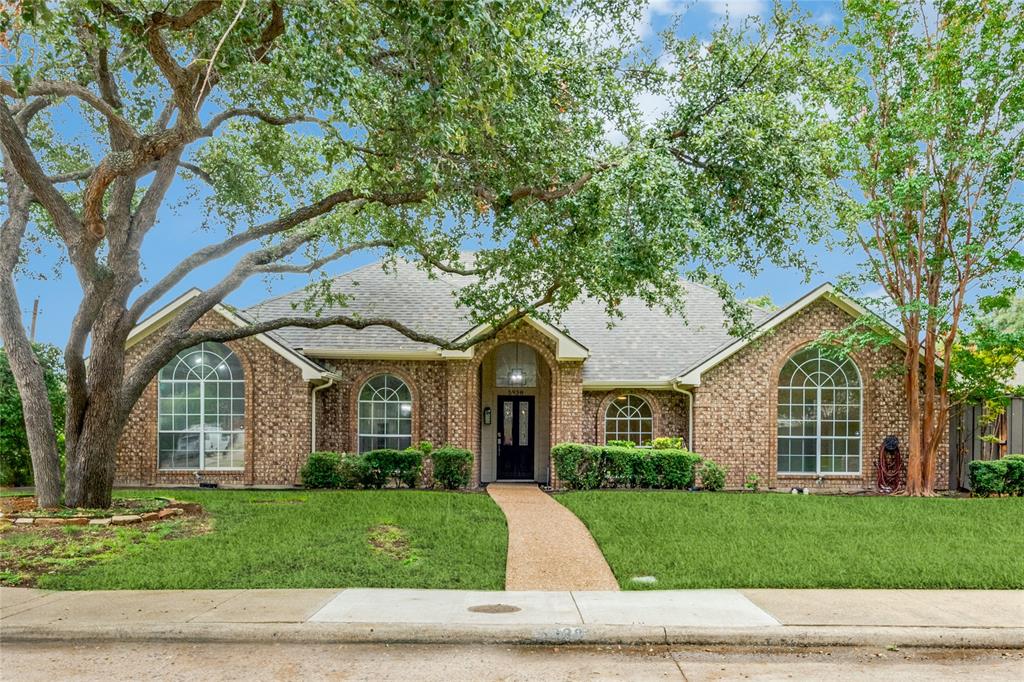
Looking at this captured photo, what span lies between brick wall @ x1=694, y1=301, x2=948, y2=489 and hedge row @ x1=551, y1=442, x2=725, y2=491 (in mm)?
1320

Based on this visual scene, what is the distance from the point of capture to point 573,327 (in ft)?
75.8

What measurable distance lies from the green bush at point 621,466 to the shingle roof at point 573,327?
2150mm

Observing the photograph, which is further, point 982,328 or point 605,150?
point 982,328

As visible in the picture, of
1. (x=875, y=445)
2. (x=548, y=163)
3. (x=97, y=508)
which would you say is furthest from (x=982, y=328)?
(x=97, y=508)

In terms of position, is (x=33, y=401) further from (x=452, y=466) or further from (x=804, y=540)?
(x=804, y=540)

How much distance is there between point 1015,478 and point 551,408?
36.0 ft

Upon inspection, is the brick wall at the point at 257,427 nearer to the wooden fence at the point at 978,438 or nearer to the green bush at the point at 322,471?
the green bush at the point at 322,471

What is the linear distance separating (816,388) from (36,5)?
1807cm

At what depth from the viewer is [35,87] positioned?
1222 centimetres

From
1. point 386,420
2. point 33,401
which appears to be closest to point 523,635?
point 33,401

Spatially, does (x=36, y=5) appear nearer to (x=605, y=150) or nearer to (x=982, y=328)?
(x=605, y=150)

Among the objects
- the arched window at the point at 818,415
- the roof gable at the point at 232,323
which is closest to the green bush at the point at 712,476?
the arched window at the point at 818,415

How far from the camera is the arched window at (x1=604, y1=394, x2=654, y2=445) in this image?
20875 mm

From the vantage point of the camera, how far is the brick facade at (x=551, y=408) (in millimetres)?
19562
